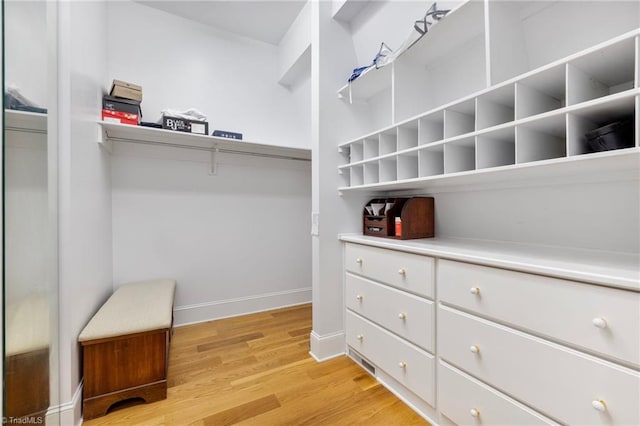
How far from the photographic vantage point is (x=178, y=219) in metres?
2.33

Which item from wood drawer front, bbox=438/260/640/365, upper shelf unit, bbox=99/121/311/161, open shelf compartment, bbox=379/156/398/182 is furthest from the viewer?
upper shelf unit, bbox=99/121/311/161

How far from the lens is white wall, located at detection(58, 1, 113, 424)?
1.19 metres

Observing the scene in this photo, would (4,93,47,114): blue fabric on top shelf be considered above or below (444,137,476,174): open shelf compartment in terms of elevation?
above

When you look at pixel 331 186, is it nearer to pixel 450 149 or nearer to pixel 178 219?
pixel 450 149

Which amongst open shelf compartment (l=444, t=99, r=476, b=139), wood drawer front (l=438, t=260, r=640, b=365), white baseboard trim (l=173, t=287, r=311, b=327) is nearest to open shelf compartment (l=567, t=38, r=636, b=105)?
open shelf compartment (l=444, t=99, r=476, b=139)

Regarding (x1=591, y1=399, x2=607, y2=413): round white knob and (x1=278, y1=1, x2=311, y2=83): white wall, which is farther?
(x1=278, y1=1, x2=311, y2=83): white wall

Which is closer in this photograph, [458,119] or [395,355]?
[458,119]

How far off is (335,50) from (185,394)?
2.41m

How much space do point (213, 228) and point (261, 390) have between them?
148cm

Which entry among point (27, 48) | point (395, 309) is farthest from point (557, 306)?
point (27, 48)

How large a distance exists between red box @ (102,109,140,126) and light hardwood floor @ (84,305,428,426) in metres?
1.69

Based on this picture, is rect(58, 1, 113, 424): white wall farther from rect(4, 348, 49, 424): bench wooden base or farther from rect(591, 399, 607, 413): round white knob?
rect(591, 399, 607, 413): round white knob

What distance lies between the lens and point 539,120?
90cm

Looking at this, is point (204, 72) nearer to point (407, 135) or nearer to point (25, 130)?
point (25, 130)
